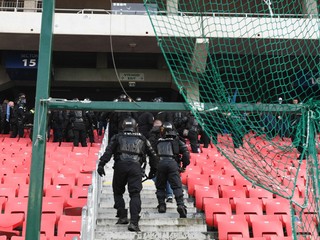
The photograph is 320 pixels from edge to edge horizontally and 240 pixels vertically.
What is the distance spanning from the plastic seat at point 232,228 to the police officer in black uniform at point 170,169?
64cm

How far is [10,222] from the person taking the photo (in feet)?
17.9

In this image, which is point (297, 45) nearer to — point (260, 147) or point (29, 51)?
point (260, 147)

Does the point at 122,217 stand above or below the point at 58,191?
below

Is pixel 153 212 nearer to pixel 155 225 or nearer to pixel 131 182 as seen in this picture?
pixel 155 225

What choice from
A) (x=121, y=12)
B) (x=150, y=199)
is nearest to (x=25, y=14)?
(x=121, y=12)

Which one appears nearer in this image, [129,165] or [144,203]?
[129,165]

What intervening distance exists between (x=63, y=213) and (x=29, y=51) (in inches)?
467

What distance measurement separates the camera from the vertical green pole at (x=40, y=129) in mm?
2438

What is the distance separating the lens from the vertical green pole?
8.00ft

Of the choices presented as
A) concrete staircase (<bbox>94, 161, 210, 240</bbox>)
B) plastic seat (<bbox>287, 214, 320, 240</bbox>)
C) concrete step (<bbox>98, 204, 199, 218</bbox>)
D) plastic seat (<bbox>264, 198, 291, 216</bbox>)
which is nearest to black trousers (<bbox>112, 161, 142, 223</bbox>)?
concrete staircase (<bbox>94, 161, 210, 240</bbox>)

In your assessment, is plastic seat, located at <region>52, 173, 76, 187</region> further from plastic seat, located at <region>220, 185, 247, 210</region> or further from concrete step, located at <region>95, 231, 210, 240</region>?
plastic seat, located at <region>220, 185, 247, 210</region>

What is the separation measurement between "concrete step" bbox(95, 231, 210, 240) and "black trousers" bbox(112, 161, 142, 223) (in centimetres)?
21

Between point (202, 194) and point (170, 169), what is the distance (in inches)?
33.8

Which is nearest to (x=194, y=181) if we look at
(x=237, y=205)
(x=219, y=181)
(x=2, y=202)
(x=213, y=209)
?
(x=219, y=181)
